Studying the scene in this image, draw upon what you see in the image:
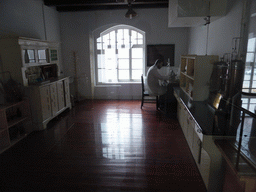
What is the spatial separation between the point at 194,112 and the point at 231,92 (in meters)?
0.52

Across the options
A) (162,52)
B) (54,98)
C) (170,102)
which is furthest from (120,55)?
(54,98)

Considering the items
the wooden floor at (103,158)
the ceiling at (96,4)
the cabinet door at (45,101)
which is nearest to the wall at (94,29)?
the ceiling at (96,4)

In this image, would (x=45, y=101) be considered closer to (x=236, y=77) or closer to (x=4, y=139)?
(x=4, y=139)

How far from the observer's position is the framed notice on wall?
631 cm

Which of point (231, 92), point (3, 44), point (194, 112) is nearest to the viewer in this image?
point (231, 92)

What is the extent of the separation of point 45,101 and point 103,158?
2.05 metres

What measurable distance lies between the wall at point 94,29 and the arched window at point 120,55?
309 millimetres

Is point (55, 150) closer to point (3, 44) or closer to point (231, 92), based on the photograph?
point (3, 44)

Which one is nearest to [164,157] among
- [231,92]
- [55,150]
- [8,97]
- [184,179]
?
[184,179]

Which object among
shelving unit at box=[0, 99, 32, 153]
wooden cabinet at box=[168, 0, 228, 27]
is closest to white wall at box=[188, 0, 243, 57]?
wooden cabinet at box=[168, 0, 228, 27]

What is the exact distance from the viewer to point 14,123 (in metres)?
3.59

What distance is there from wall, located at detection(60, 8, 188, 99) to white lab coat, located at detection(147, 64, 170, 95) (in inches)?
65.6

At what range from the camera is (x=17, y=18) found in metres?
4.19

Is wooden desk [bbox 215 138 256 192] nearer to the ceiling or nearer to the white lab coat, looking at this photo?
the white lab coat
